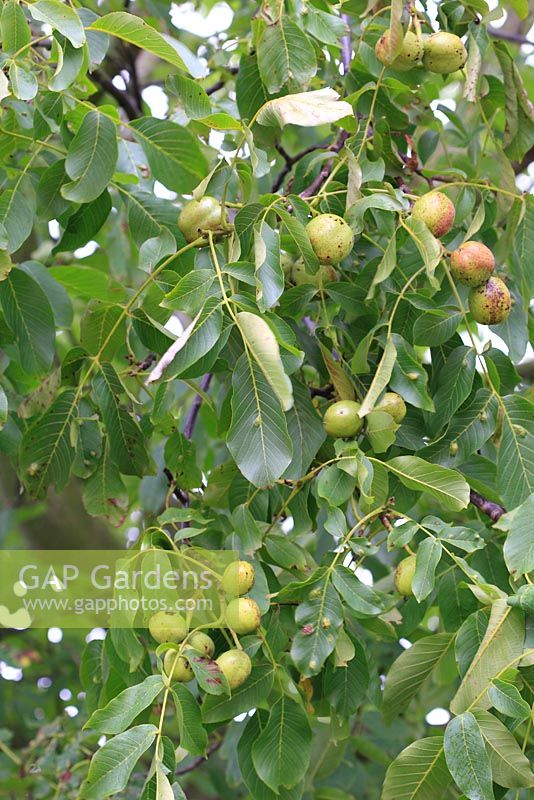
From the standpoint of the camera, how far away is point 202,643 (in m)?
1.21

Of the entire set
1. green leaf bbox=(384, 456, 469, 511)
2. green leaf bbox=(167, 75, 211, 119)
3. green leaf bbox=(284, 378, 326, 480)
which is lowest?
green leaf bbox=(284, 378, 326, 480)

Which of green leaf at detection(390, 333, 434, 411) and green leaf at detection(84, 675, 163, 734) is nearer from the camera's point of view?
green leaf at detection(84, 675, 163, 734)

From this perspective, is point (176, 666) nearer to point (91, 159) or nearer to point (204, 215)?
point (204, 215)

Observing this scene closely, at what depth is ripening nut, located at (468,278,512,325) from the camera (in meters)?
1.33

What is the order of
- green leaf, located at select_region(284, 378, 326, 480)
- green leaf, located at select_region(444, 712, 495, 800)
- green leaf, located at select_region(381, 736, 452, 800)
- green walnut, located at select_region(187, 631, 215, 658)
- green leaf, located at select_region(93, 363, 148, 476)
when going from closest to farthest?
1. green leaf, located at select_region(444, 712, 495, 800)
2. green leaf, located at select_region(381, 736, 452, 800)
3. green walnut, located at select_region(187, 631, 215, 658)
4. green leaf, located at select_region(284, 378, 326, 480)
5. green leaf, located at select_region(93, 363, 148, 476)

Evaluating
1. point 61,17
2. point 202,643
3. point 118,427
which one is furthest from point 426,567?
point 61,17

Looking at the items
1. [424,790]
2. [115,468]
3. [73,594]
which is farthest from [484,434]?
[73,594]

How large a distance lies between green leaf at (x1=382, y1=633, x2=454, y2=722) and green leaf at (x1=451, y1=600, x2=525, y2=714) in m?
0.14

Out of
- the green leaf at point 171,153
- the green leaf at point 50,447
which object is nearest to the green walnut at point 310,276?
the green leaf at point 171,153

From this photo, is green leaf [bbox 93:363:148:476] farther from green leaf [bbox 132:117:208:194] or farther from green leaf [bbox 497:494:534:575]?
green leaf [bbox 497:494:534:575]

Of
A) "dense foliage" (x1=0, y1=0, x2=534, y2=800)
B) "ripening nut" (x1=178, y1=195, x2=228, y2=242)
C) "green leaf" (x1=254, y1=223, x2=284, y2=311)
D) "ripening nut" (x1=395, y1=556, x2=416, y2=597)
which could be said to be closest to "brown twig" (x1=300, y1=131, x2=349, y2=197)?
"dense foliage" (x1=0, y1=0, x2=534, y2=800)

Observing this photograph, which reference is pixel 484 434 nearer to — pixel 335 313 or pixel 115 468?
pixel 335 313

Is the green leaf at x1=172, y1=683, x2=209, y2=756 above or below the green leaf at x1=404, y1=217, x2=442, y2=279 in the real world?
below

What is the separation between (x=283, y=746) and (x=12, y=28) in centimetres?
98
